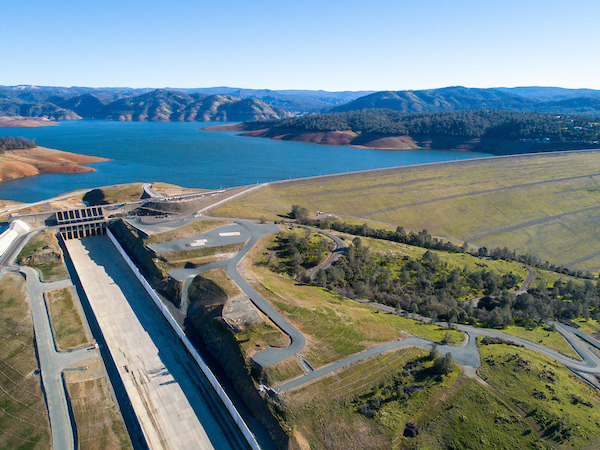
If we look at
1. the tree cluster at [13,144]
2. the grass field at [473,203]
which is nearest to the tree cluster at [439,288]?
the grass field at [473,203]

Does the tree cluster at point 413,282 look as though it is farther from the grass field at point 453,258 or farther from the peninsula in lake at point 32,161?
the peninsula in lake at point 32,161

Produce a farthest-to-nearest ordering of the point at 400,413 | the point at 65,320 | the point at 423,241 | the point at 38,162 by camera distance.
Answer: the point at 38,162, the point at 423,241, the point at 65,320, the point at 400,413

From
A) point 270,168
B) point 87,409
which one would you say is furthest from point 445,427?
point 270,168

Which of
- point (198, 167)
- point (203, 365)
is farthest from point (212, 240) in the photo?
point (198, 167)

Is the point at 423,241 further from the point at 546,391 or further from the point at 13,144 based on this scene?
the point at 13,144

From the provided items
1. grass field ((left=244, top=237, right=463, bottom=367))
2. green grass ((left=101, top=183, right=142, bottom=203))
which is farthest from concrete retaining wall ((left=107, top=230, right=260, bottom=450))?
green grass ((left=101, top=183, right=142, bottom=203))

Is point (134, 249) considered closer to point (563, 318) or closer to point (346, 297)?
point (346, 297)
